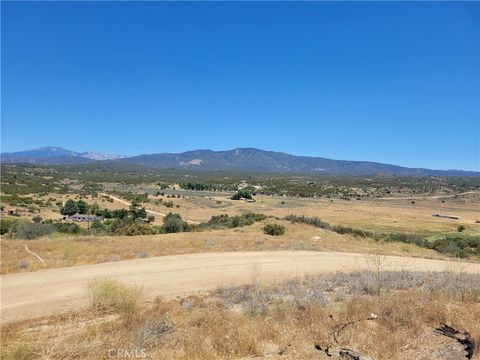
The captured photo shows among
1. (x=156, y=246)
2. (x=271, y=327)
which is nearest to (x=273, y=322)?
(x=271, y=327)

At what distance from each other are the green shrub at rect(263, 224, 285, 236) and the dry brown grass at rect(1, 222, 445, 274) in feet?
1.25

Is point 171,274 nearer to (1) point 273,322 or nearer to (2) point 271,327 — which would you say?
(1) point 273,322

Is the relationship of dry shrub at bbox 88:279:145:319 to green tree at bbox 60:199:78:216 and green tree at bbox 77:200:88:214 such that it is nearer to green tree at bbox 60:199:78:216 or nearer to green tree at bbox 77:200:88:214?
green tree at bbox 60:199:78:216

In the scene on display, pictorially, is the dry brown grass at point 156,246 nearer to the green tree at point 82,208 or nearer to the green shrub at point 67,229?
the green shrub at point 67,229

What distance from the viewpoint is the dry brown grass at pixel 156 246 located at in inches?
725

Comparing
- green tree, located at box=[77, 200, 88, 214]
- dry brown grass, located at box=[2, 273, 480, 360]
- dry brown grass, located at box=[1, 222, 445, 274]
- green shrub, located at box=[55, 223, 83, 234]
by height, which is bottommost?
green tree, located at box=[77, 200, 88, 214]

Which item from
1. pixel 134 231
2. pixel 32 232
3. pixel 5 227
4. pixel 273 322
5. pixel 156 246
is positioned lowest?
pixel 5 227

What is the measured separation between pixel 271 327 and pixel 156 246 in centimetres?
1483

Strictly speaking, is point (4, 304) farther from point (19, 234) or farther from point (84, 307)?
point (19, 234)

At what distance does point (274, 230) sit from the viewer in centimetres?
2805

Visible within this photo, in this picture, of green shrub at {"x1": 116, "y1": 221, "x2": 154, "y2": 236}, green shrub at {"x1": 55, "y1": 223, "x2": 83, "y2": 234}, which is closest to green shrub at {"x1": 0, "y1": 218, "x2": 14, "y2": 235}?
green shrub at {"x1": 55, "y1": 223, "x2": 83, "y2": 234}

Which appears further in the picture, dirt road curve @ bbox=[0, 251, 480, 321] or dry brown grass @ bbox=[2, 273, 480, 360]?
dirt road curve @ bbox=[0, 251, 480, 321]

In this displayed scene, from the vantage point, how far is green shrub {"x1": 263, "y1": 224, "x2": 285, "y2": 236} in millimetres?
27909

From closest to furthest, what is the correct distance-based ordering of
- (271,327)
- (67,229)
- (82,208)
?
(271,327), (67,229), (82,208)
